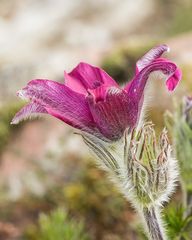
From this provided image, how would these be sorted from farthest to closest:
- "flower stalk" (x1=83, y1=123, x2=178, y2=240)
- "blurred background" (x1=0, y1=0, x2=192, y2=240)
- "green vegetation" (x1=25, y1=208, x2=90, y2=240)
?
"blurred background" (x1=0, y1=0, x2=192, y2=240), "green vegetation" (x1=25, y1=208, x2=90, y2=240), "flower stalk" (x1=83, y1=123, x2=178, y2=240)

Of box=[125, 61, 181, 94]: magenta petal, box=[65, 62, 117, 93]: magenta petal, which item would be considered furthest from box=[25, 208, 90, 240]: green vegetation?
box=[125, 61, 181, 94]: magenta petal

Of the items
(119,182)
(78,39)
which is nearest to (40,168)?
(119,182)

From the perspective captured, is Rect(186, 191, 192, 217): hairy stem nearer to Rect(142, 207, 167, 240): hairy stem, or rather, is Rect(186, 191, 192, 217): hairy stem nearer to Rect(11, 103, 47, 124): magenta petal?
Rect(142, 207, 167, 240): hairy stem

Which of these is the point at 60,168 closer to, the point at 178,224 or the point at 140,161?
the point at 178,224

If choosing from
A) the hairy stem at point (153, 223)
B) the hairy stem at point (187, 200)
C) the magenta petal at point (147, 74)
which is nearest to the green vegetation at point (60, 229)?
the hairy stem at point (187, 200)

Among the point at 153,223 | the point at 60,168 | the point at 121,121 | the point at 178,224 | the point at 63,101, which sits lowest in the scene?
the point at 178,224

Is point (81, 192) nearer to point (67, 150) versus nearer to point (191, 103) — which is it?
point (67, 150)

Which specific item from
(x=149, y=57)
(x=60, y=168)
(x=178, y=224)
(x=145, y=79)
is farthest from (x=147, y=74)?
(x=60, y=168)
